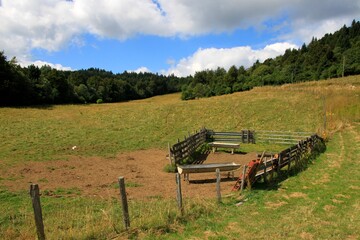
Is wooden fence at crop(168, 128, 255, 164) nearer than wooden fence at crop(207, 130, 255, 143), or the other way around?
wooden fence at crop(168, 128, 255, 164)

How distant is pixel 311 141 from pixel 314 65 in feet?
241

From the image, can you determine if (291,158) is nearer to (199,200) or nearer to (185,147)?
(185,147)

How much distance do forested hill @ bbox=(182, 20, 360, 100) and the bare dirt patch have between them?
6837 centimetres

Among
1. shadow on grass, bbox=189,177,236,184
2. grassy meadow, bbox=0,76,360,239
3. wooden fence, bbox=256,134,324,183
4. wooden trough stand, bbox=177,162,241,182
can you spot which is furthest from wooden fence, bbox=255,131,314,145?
wooden trough stand, bbox=177,162,241,182

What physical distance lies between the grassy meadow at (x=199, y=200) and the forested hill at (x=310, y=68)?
40549 millimetres

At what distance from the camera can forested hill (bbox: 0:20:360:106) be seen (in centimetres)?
4925

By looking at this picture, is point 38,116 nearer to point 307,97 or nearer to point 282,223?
point 307,97

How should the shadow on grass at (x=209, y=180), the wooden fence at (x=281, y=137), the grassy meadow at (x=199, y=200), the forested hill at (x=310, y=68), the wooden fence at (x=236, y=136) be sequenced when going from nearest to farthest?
the grassy meadow at (x=199, y=200), the shadow on grass at (x=209, y=180), the wooden fence at (x=281, y=137), the wooden fence at (x=236, y=136), the forested hill at (x=310, y=68)

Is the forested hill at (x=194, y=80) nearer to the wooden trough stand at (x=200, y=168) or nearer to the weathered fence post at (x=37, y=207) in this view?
the wooden trough stand at (x=200, y=168)

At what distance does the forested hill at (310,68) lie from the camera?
256 ft

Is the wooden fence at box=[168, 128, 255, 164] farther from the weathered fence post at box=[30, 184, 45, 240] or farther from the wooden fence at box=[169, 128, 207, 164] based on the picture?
the weathered fence post at box=[30, 184, 45, 240]

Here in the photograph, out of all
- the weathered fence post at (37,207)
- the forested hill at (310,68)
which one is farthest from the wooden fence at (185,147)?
the forested hill at (310,68)

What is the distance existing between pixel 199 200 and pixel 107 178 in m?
6.93

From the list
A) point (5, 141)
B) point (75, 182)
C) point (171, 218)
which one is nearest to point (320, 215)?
point (171, 218)
